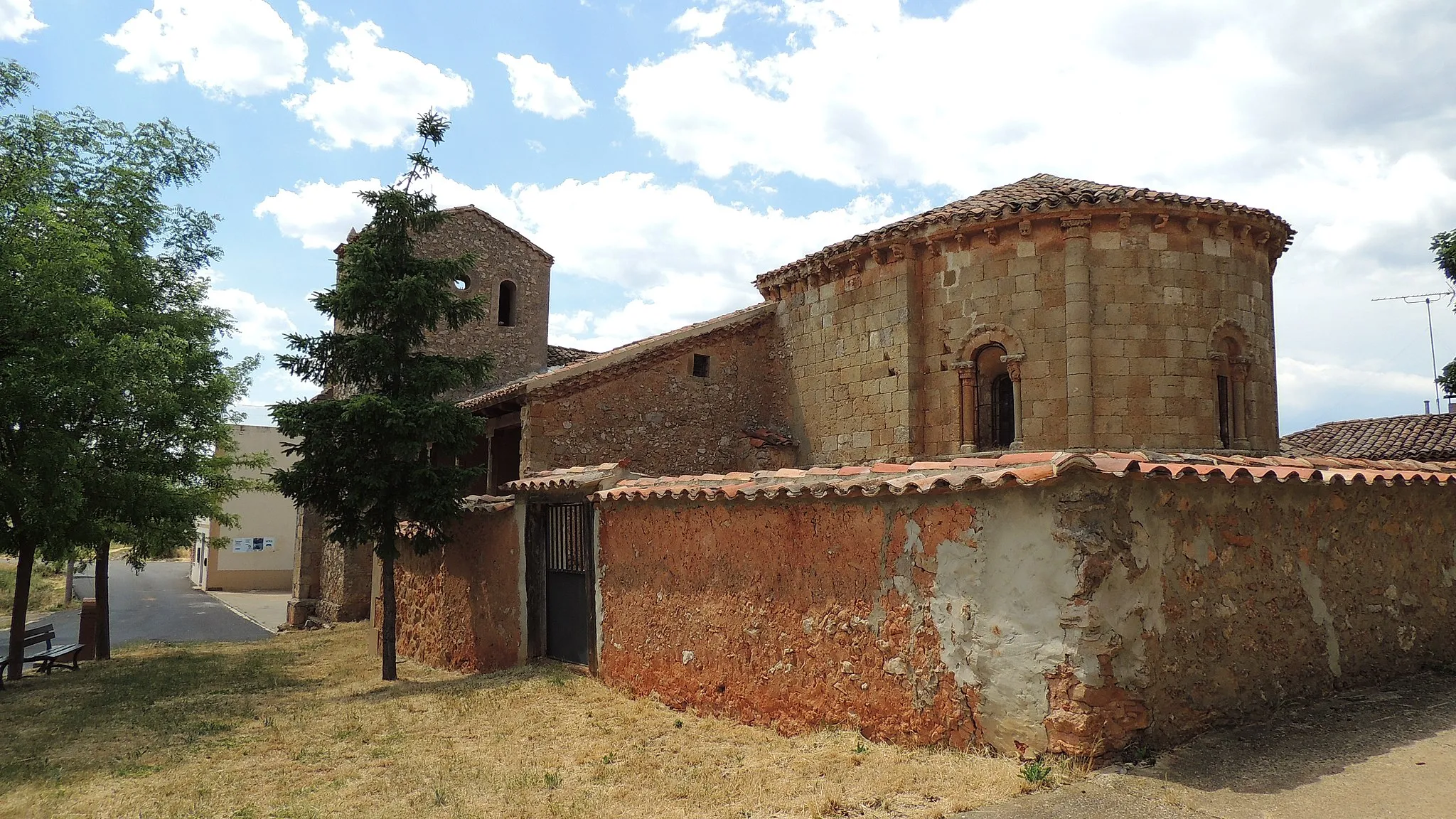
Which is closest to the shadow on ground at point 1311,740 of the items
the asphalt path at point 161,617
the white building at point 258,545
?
the asphalt path at point 161,617

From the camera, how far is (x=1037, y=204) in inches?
480

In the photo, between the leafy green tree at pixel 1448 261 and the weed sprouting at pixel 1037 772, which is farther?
the leafy green tree at pixel 1448 261

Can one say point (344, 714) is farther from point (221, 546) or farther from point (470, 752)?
point (221, 546)

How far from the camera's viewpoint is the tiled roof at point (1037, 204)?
12.1 meters

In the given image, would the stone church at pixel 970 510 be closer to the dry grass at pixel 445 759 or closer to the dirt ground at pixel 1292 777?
the dirt ground at pixel 1292 777

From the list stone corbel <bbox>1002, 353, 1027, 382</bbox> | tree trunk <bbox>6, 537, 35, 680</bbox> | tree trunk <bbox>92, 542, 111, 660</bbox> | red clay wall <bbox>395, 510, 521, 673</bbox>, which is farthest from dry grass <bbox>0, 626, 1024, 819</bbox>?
stone corbel <bbox>1002, 353, 1027, 382</bbox>

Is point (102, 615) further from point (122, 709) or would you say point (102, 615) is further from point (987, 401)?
point (987, 401)

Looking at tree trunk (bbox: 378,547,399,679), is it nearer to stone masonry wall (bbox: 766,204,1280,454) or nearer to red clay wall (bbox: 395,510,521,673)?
red clay wall (bbox: 395,510,521,673)

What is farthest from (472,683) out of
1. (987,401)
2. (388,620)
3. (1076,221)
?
(1076,221)

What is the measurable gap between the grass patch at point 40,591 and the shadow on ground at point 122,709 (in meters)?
15.1

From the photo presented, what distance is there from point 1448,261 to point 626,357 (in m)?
17.2

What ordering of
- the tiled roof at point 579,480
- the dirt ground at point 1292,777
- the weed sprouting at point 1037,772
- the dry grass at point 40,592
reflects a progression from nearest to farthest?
the dirt ground at point 1292,777 → the weed sprouting at point 1037,772 → the tiled roof at point 579,480 → the dry grass at point 40,592

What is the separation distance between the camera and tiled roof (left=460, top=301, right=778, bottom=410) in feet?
45.9

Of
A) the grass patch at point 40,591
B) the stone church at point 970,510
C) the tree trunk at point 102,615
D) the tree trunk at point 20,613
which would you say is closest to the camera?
the stone church at point 970,510
